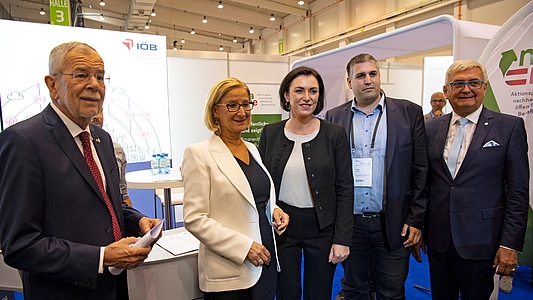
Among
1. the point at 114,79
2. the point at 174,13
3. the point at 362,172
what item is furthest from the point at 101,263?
the point at 174,13

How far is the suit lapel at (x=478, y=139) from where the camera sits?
5.17 feet

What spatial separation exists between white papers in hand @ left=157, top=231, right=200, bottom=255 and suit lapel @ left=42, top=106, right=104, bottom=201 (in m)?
0.60

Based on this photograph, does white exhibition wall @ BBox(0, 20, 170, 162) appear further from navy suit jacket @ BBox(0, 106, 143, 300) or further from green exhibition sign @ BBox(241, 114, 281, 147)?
navy suit jacket @ BBox(0, 106, 143, 300)

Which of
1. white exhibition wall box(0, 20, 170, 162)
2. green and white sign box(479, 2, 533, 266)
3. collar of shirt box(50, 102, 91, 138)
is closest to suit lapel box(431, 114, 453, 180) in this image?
green and white sign box(479, 2, 533, 266)

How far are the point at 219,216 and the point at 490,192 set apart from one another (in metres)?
1.35

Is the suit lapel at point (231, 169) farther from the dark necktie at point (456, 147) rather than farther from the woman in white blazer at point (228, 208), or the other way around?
the dark necktie at point (456, 147)

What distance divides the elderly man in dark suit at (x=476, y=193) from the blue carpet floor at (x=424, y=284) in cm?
116

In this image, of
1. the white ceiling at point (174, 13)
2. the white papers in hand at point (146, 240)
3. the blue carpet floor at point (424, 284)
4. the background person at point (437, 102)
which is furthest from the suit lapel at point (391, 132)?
the white ceiling at point (174, 13)

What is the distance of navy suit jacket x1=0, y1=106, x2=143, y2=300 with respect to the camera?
900 mm

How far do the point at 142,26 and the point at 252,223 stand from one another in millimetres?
10727

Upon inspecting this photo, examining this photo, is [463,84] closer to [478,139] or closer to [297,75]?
[478,139]

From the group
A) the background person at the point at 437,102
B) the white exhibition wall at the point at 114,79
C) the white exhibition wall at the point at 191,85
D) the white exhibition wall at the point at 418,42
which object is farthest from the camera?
the white exhibition wall at the point at 191,85

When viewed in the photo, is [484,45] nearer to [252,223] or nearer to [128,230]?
[252,223]

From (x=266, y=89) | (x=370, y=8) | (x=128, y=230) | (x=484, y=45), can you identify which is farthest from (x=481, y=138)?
(x=370, y=8)
